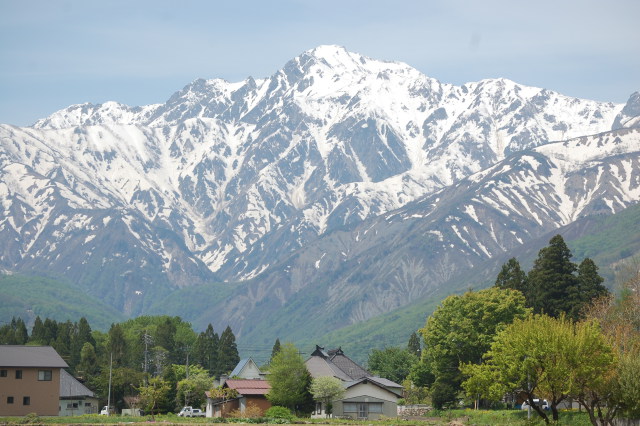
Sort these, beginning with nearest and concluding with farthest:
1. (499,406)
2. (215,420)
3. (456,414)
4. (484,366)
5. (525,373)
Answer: (525,373)
(484,366)
(215,420)
(456,414)
(499,406)

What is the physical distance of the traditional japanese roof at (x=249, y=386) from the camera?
14462cm

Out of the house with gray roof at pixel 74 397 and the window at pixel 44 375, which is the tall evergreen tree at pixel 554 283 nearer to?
the window at pixel 44 375

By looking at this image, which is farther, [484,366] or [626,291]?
[626,291]

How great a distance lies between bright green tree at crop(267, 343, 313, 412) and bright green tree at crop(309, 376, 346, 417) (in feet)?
4.72

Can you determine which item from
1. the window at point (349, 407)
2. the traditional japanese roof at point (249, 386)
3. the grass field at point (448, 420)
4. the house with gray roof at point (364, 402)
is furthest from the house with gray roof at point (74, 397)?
the grass field at point (448, 420)

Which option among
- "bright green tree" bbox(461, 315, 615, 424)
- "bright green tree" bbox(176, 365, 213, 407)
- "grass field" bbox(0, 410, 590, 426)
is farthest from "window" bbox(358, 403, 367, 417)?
"bright green tree" bbox(461, 315, 615, 424)

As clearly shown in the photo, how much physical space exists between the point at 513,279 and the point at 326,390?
36029 millimetres

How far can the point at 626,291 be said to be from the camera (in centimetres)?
14675

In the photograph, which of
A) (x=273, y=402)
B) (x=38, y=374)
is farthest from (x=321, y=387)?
(x=38, y=374)

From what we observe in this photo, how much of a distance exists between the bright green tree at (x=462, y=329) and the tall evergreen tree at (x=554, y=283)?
764 centimetres

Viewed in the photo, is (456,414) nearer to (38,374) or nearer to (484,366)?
(484,366)

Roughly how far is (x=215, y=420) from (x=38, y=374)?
2592cm

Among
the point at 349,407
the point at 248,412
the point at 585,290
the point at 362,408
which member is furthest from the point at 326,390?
the point at 585,290

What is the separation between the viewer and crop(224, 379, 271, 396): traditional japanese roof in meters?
145
